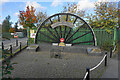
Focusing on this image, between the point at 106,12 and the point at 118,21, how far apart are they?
1.87 metres

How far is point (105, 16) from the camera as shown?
45.8 ft

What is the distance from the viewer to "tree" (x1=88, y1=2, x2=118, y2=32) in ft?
44.1

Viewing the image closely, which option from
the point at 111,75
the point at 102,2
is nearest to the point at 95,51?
the point at 111,75

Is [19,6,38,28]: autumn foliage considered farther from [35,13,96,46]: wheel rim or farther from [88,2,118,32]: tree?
[88,2,118,32]: tree

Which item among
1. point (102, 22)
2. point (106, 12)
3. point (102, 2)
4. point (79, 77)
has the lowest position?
point (79, 77)

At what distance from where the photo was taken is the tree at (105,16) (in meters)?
13.4

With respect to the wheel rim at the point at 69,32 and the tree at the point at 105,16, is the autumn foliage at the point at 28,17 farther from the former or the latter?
the tree at the point at 105,16

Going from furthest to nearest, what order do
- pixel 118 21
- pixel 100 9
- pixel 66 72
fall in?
pixel 100 9 < pixel 118 21 < pixel 66 72

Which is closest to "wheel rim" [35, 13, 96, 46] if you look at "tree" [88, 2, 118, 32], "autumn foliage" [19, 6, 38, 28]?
"tree" [88, 2, 118, 32]

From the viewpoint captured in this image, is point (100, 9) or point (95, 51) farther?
point (100, 9)

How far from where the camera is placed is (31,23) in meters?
19.1

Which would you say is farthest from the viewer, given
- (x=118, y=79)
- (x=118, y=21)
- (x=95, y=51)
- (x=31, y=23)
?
(x=31, y=23)

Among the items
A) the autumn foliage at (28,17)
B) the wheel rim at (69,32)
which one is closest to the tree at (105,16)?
the wheel rim at (69,32)

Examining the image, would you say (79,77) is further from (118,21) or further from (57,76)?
(118,21)
